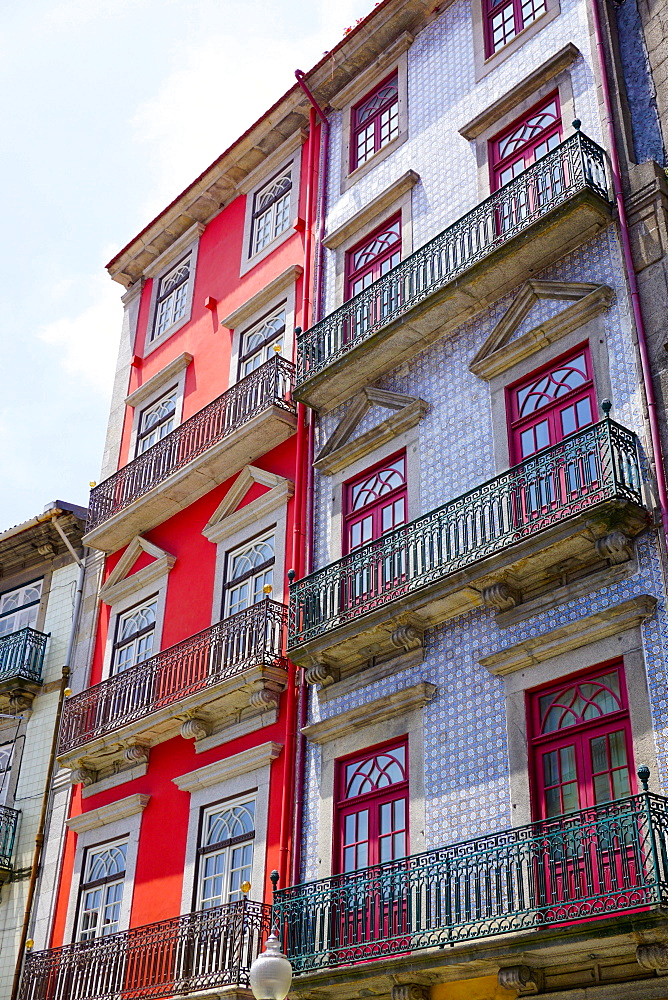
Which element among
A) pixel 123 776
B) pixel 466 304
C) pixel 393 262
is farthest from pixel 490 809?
pixel 393 262

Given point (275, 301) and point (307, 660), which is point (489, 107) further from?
point (307, 660)

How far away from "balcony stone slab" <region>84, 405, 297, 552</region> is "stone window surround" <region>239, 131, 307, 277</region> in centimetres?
396

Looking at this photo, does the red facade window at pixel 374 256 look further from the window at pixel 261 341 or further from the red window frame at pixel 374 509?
the red window frame at pixel 374 509

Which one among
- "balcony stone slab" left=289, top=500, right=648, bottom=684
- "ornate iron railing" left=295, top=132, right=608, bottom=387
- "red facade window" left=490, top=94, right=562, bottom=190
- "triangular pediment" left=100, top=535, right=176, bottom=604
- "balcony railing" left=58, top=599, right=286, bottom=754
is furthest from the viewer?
"triangular pediment" left=100, top=535, right=176, bottom=604

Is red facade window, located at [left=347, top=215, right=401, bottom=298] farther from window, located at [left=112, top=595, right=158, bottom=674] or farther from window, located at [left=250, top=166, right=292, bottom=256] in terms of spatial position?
window, located at [left=112, top=595, right=158, bottom=674]

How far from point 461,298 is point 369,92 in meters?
6.05

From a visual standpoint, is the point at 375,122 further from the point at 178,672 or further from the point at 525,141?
the point at 178,672

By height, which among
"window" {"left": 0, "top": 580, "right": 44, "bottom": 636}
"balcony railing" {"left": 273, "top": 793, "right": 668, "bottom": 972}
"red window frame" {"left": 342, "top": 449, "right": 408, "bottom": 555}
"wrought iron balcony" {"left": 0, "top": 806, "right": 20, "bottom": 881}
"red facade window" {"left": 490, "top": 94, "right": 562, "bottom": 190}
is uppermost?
"red facade window" {"left": 490, "top": 94, "right": 562, "bottom": 190}

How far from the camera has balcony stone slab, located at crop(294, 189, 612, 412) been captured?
12586mm

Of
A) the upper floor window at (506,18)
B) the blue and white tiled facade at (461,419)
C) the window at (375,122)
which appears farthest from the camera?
the window at (375,122)

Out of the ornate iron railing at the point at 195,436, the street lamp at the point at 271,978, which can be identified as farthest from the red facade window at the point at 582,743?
the ornate iron railing at the point at 195,436

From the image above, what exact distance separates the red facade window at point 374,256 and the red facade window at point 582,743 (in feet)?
23.8

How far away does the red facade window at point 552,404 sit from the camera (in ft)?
39.7

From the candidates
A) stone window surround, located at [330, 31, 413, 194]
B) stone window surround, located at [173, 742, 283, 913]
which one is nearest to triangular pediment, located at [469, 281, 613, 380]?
stone window surround, located at [330, 31, 413, 194]
